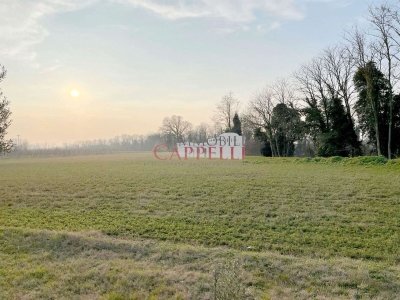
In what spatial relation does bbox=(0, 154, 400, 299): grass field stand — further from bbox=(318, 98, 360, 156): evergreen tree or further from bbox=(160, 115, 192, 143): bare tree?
bbox=(160, 115, 192, 143): bare tree

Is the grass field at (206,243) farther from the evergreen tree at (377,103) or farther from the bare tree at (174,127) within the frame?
the bare tree at (174,127)

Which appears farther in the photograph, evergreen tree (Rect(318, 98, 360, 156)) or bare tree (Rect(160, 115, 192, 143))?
bare tree (Rect(160, 115, 192, 143))

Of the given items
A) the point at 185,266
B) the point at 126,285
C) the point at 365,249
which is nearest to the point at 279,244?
the point at 365,249

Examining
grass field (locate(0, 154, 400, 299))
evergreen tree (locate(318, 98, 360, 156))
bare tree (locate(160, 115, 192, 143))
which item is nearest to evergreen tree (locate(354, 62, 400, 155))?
evergreen tree (locate(318, 98, 360, 156))

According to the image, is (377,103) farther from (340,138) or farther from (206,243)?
(206,243)

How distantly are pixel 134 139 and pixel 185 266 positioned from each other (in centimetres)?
14937

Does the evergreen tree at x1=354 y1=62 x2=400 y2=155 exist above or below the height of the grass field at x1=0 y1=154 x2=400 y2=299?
above

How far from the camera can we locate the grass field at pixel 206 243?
594 centimetres

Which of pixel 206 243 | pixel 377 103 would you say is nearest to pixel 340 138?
pixel 377 103

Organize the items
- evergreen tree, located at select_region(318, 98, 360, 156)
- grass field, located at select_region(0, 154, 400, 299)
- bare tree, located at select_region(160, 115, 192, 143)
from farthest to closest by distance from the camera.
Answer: bare tree, located at select_region(160, 115, 192, 143), evergreen tree, located at select_region(318, 98, 360, 156), grass field, located at select_region(0, 154, 400, 299)

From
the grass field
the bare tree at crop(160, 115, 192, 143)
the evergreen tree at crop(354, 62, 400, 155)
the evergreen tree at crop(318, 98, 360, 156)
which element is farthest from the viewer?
the bare tree at crop(160, 115, 192, 143)

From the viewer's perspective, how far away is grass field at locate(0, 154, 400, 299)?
234 inches

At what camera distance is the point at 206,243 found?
28.5 ft

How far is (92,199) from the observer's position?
14820 mm
